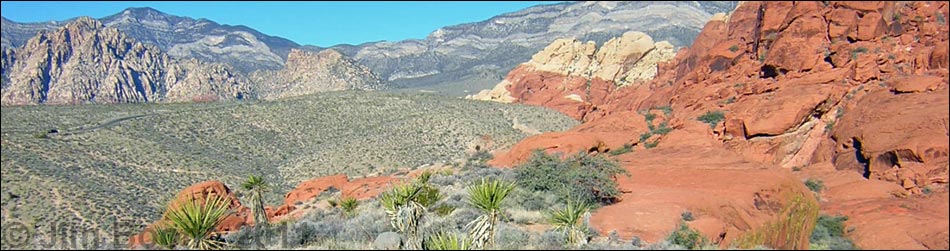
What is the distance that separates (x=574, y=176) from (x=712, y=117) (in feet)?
41.3

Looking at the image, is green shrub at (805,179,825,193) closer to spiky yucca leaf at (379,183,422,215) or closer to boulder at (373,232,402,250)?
spiky yucca leaf at (379,183,422,215)

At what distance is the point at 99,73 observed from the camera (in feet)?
535

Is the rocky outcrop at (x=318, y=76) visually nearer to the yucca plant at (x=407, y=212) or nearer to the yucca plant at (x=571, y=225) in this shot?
the yucca plant at (x=407, y=212)

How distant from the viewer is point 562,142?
30.1 meters

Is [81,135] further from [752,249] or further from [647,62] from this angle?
[647,62]

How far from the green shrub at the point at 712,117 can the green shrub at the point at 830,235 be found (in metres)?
14.6

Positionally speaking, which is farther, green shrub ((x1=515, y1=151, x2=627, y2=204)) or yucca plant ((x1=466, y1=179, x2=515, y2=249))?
green shrub ((x1=515, y1=151, x2=627, y2=204))

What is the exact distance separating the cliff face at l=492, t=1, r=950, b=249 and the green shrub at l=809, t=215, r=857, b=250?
381 mm

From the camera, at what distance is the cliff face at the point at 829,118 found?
18.7 meters

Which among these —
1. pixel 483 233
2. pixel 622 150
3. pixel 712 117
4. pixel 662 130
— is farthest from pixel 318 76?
pixel 483 233

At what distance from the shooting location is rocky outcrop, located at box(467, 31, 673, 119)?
276ft

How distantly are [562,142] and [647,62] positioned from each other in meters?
61.6

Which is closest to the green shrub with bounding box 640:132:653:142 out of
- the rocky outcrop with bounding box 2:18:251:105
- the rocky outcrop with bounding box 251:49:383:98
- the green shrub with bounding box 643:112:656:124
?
the green shrub with bounding box 643:112:656:124

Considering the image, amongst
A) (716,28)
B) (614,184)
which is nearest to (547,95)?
(716,28)
